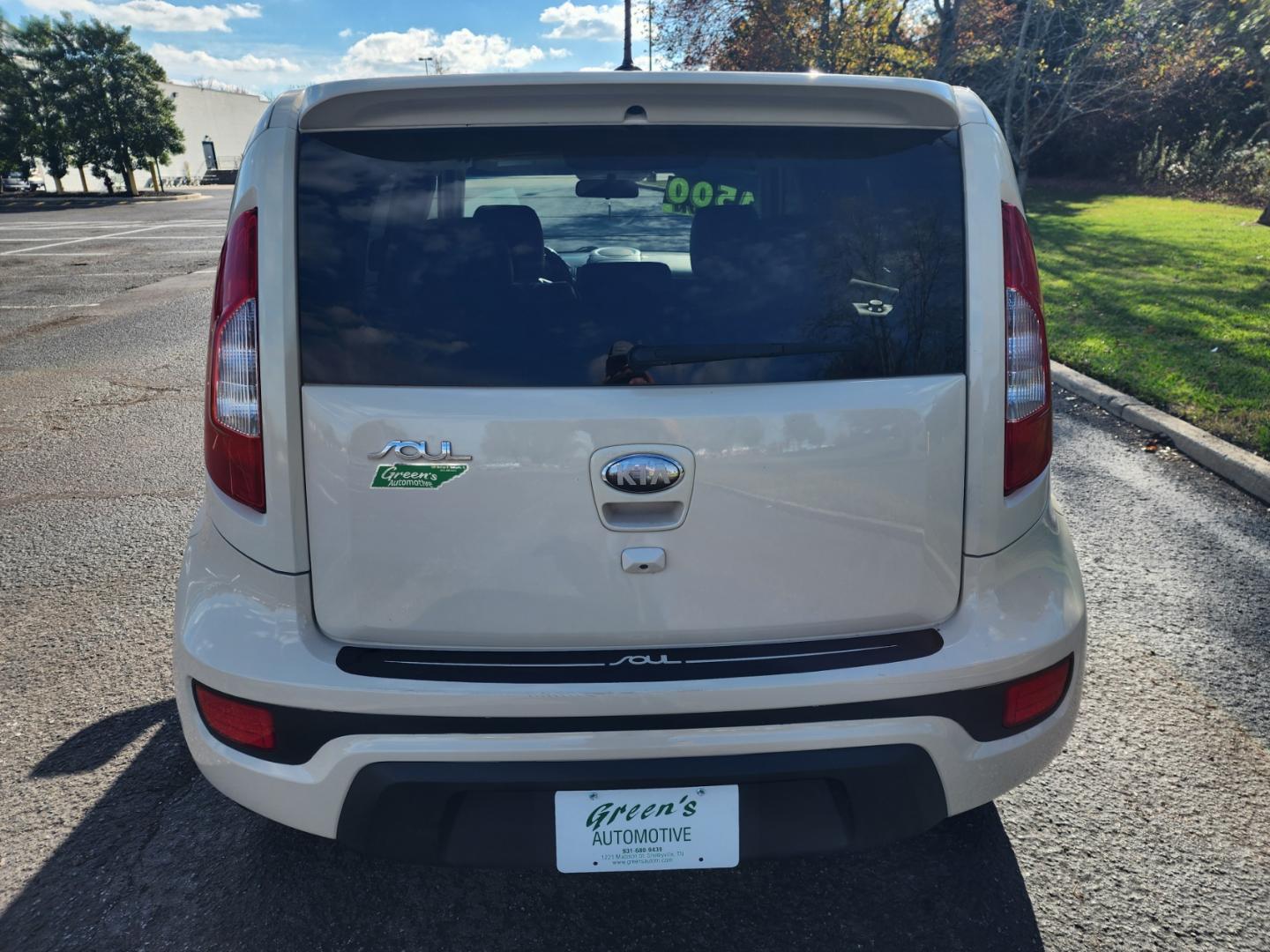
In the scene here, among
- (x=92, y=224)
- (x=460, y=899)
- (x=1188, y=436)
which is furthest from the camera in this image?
(x=92, y=224)

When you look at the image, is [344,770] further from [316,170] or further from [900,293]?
[900,293]

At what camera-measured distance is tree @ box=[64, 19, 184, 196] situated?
4047 cm

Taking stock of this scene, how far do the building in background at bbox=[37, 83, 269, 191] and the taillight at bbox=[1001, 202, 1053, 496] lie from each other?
6051 centimetres

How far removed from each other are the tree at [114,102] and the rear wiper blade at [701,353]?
47032 millimetres

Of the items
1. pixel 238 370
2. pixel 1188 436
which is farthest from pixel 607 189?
pixel 1188 436

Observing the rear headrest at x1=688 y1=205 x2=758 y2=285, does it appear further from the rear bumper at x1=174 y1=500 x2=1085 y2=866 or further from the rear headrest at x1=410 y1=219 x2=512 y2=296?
the rear bumper at x1=174 y1=500 x2=1085 y2=866

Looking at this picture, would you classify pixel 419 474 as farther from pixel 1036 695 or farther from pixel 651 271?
pixel 1036 695

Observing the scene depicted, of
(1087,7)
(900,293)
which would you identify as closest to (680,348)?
(900,293)

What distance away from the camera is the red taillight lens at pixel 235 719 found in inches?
74.5

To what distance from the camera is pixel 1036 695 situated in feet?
6.53

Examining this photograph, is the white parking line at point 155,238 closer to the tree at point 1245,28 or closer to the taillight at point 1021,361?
the tree at point 1245,28

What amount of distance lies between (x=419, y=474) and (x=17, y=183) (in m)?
50.6

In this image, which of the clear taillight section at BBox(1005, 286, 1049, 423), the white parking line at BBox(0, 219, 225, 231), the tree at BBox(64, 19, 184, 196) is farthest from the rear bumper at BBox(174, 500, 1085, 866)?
the tree at BBox(64, 19, 184, 196)

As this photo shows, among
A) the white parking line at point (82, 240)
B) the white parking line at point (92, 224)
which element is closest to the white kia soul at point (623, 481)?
the white parking line at point (82, 240)
